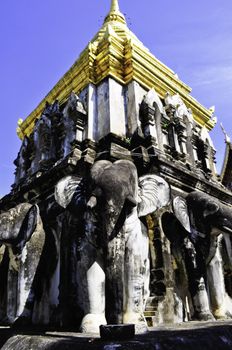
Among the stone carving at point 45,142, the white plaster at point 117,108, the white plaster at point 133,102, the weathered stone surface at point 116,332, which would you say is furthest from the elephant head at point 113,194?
the stone carving at point 45,142

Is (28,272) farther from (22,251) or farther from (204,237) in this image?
(204,237)

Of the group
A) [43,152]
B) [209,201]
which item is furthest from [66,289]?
[43,152]

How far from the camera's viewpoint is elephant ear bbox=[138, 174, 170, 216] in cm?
457

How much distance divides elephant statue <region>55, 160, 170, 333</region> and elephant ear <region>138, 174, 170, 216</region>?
0.01 m

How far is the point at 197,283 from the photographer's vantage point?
515 cm

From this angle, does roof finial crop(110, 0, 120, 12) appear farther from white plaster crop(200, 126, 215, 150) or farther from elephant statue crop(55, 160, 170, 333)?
elephant statue crop(55, 160, 170, 333)

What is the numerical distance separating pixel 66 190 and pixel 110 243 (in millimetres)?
1352

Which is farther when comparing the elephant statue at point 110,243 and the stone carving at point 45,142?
the stone carving at point 45,142

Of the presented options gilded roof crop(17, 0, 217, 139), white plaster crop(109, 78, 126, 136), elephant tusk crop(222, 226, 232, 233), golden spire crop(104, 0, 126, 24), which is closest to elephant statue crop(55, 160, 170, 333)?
elephant tusk crop(222, 226, 232, 233)

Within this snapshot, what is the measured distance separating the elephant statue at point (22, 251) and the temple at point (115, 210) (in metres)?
0.02

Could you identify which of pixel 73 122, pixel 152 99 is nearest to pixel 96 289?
pixel 73 122

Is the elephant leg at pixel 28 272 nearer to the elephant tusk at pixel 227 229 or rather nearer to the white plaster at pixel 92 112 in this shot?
the white plaster at pixel 92 112

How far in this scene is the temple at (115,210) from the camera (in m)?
3.88

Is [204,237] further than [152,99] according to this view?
No
